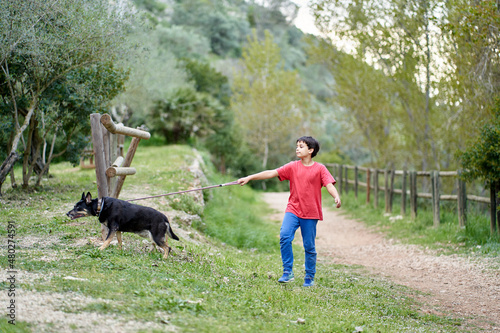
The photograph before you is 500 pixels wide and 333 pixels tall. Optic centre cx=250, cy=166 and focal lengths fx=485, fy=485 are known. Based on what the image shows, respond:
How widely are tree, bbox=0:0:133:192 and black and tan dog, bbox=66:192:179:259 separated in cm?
422

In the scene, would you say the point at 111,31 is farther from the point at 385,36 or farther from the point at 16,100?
the point at 385,36

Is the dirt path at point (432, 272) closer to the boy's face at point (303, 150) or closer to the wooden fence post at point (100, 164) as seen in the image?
the boy's face at point (303, 150)

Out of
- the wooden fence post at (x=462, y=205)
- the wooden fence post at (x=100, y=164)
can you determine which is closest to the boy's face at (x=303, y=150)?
the wooden fence post at (x=100, y=164)

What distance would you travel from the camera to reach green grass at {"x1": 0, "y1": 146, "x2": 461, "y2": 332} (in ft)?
14.1

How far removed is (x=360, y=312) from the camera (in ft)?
18.5

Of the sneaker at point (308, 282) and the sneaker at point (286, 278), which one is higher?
the sneaker at point (286, 278)

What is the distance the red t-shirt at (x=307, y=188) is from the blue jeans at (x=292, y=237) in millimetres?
95

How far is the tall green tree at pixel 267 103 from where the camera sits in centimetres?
3834

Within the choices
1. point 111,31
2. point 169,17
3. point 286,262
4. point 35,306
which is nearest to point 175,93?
point 111,31

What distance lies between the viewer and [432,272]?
8852 mm

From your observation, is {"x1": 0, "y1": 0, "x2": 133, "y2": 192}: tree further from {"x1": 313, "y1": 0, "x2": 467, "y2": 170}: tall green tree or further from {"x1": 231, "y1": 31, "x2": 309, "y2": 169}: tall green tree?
{"x1": 231, "y1": 31, "x2": 309, "y2": 169}: tall green tree

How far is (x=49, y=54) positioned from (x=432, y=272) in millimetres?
8569

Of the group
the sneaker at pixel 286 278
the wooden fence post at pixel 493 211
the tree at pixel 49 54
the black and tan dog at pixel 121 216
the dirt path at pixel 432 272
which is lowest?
the dirt path at pixel 432 272

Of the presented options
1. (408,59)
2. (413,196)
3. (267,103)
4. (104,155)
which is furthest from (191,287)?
(267,103)
